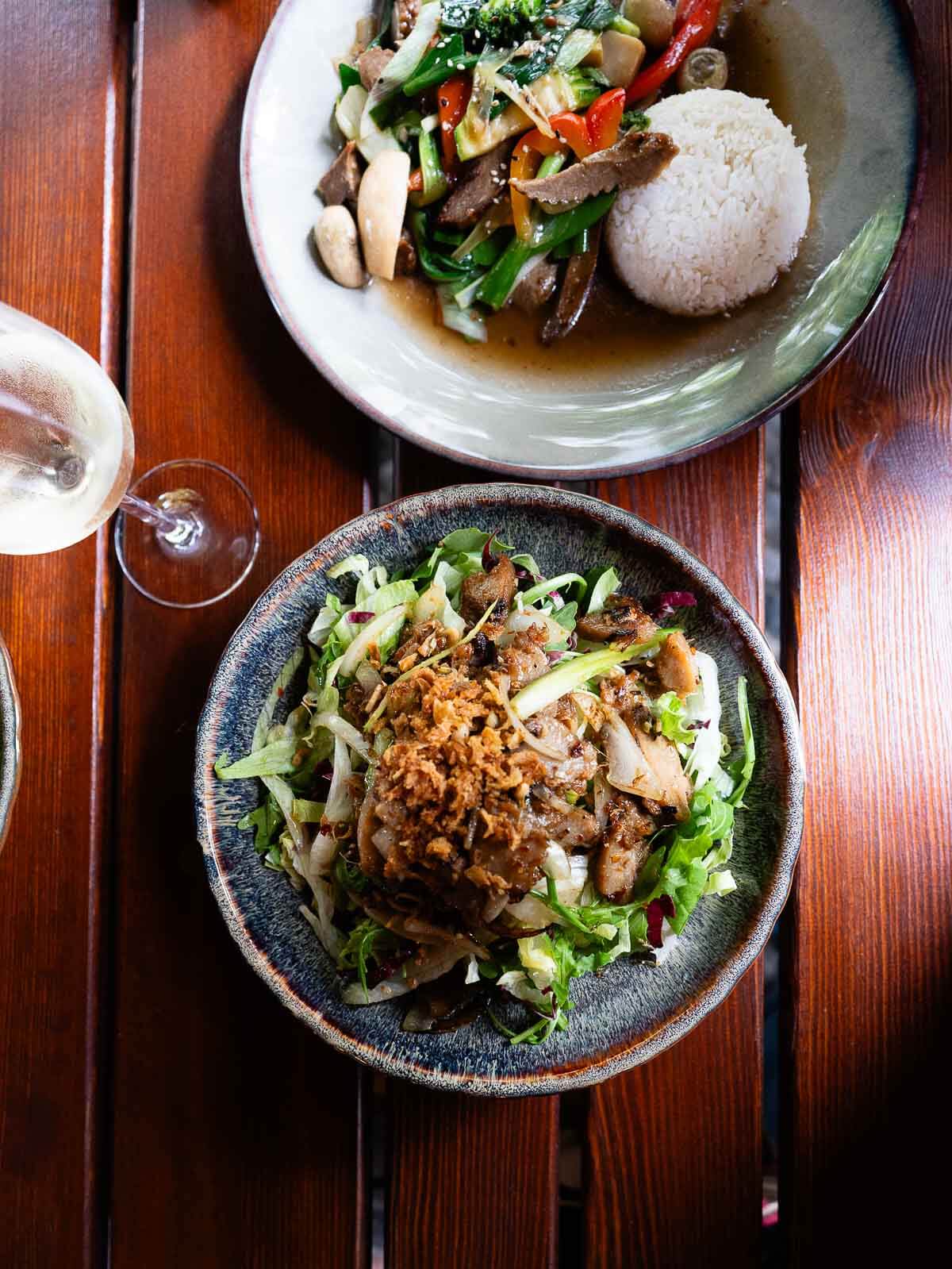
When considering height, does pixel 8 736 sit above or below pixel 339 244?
below

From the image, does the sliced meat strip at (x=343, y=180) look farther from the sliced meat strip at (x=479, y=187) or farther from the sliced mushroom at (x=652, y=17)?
the sliced mushroom at (x=652, y=17)

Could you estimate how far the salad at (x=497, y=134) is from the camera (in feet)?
5.36

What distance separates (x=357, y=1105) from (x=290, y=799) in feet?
1.92

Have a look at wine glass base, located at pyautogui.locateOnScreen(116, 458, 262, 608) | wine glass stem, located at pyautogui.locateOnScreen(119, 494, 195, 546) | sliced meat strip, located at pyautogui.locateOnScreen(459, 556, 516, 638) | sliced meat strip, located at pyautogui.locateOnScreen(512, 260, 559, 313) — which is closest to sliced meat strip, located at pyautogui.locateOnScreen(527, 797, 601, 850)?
sliced meat strip, located at pyautogui.locateOnScreen(459, 556, 516, 638)

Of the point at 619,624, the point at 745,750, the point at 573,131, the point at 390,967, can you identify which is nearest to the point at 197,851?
the point at 390,967

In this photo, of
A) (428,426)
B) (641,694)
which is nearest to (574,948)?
(641,694)

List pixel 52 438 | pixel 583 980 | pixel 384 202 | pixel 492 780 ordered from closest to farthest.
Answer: pixel 492 780
pixel 52 438
pixel 583 980
pixel 384 202

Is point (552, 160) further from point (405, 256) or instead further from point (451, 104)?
point (405, 256)

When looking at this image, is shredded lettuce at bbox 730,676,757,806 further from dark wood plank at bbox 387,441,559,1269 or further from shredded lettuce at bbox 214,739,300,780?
shredded lettuce at bbox 214,739,300,780

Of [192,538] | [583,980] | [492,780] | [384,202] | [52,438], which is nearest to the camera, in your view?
[492,780]

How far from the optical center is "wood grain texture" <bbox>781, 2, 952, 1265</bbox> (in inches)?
65.4

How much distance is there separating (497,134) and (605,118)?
19 centimetres

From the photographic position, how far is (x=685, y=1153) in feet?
5.46

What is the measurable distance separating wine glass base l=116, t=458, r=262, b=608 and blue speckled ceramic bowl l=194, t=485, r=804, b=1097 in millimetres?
273
